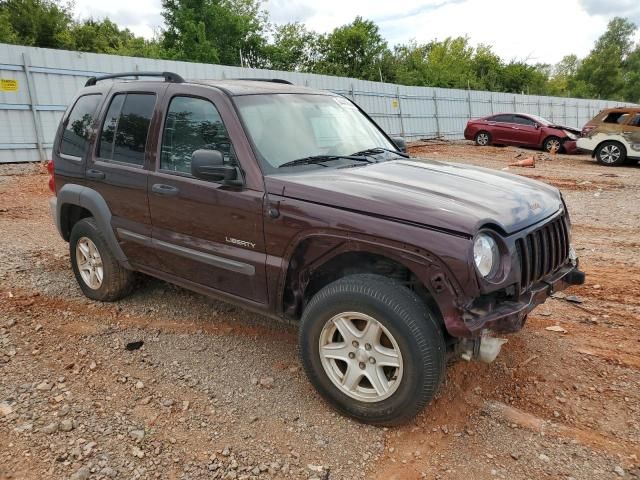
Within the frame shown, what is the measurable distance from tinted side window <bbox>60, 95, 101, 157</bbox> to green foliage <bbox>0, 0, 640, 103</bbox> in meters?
26.6

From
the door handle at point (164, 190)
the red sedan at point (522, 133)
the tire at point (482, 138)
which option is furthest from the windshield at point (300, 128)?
the tire at point (482, 138)

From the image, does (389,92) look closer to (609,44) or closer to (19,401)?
(19,401)

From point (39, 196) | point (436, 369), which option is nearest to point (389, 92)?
point (39, 196)

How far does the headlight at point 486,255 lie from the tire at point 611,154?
15.0 m

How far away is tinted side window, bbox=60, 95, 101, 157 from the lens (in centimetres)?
438

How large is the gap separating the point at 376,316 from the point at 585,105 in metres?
36.8

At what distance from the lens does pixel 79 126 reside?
448 centimetres

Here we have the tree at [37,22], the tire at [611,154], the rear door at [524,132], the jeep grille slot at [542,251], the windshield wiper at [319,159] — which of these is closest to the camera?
Result: the jeep grille slot at [542,251]

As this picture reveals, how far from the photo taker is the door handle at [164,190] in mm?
3573

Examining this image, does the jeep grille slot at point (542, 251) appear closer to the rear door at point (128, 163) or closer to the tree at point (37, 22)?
the rear door at point (128, 163)

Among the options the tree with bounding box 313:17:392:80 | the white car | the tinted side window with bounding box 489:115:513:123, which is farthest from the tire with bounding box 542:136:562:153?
the tree with bounding box 313:17:392:80

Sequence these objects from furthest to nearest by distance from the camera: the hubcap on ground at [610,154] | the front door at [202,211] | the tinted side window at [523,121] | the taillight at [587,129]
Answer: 1. the tinted side window at [523,121]
2. the taillight at [587,129]
3. the hubcap on ground at [610,154]
4. the front door at [202,211]

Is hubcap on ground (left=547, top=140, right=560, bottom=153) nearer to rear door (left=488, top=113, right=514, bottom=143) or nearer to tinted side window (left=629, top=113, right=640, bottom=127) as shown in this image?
rear door (left=488, top=113, right=514, bottom=143)

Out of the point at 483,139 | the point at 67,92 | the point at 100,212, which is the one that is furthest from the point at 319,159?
the point at 483,139
